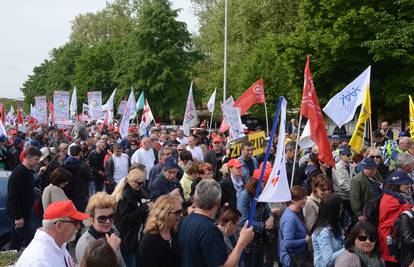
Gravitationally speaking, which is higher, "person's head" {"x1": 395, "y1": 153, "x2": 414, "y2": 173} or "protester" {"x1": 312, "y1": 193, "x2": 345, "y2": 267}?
"person's head" {"x1": 395, "y1": 153, "x2": 414, "y2": 173}

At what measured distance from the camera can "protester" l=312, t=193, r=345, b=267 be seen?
5.57 meters

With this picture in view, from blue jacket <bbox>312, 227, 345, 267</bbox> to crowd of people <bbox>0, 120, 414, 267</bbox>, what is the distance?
0.03 feet


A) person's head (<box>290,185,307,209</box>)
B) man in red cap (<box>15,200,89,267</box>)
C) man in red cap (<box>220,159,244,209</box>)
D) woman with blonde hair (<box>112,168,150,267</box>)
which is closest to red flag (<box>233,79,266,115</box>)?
man in red cap (<box>220,159,244,209</box>)

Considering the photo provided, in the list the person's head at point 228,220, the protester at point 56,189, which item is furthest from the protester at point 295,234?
the protester at point 56,189

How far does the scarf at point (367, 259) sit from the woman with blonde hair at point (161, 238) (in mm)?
1580

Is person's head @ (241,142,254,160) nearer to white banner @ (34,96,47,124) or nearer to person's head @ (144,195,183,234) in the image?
person's head @ (144,195,183,234)

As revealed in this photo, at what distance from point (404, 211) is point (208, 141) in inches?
506

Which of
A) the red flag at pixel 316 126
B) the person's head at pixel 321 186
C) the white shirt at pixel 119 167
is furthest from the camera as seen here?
the white shirt at pixel 119 167

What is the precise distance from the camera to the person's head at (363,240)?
4.95 m

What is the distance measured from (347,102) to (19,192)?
6.44 m

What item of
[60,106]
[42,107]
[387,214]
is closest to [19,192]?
[387,214]

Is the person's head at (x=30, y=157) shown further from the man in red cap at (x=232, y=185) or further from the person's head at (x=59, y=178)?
the man in red cap at (x=232, y=185)

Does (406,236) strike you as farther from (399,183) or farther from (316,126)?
(316,126)

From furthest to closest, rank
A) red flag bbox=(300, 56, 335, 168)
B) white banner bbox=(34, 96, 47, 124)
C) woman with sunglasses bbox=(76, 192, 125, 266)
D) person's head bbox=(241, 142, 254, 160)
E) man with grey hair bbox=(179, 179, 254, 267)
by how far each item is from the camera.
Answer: white banner bbox=(34, 96, 47, 124) < person's head bbox=(241, 142, 254, 160) < red flag bbox=(300, 56, 335, 168) < woman with sunglasses bbox=(76, 192, 125, 266) < man with grey hair bbox=(179, 179, 254, 267)
